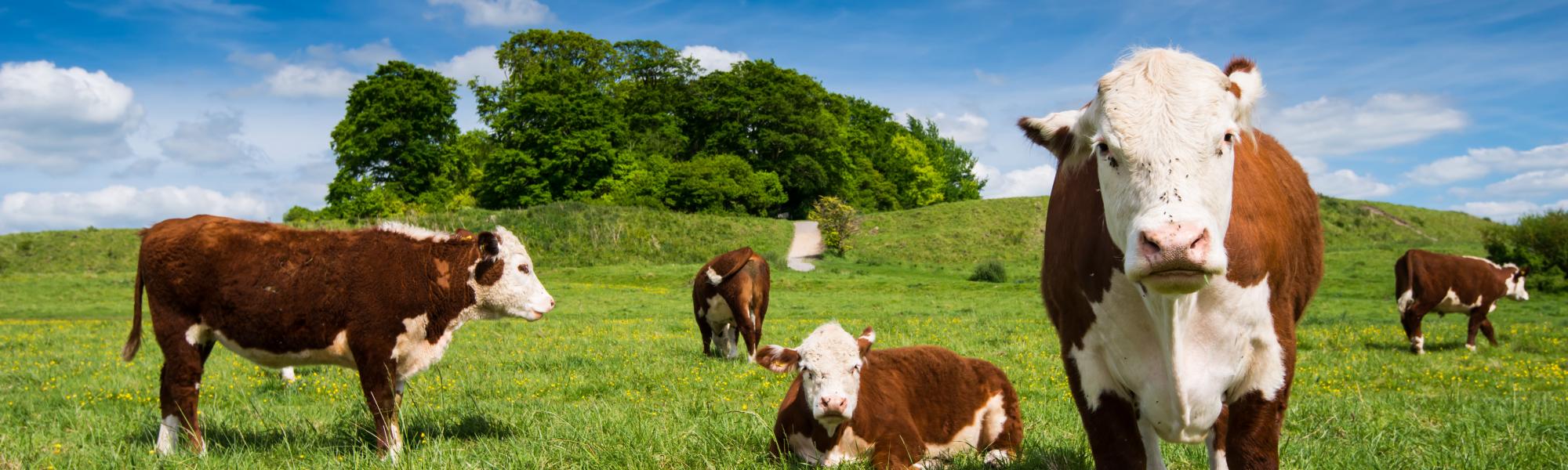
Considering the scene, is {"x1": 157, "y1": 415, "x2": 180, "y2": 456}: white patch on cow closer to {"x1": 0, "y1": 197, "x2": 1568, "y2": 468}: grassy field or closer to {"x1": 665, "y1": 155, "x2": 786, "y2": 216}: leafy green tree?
{"x1": 0, "y1": 197, "x2": 1568, "y2": 468}: grassy field

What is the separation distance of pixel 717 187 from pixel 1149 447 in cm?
5338

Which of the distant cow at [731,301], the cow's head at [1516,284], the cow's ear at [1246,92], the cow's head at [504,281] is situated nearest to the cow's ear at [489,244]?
Answer: the cow's head at [504,281]

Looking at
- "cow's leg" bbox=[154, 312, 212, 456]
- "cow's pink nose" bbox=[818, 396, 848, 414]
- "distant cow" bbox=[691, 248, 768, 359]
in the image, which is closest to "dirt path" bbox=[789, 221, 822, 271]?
"distant cow" bbox=[691, 248, 768, 359]

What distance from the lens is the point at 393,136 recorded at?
182 feet

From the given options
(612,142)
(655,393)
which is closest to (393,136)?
(612,142)

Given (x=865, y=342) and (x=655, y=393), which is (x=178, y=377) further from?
(x=865, y=342)

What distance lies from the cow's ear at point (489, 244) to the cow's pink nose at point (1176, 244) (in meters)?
5.40

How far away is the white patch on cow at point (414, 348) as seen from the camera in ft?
21.6

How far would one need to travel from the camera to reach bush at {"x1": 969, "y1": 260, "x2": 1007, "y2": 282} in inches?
1364

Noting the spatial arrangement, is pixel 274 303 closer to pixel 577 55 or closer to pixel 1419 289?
pixel 1419 289

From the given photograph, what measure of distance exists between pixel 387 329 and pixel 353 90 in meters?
55.4

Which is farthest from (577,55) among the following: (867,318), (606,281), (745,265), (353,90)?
(745,265)

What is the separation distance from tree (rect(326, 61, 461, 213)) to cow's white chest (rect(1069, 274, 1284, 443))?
5535cm

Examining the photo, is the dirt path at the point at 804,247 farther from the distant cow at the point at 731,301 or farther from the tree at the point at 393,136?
the distant cow at the point at 731,301
